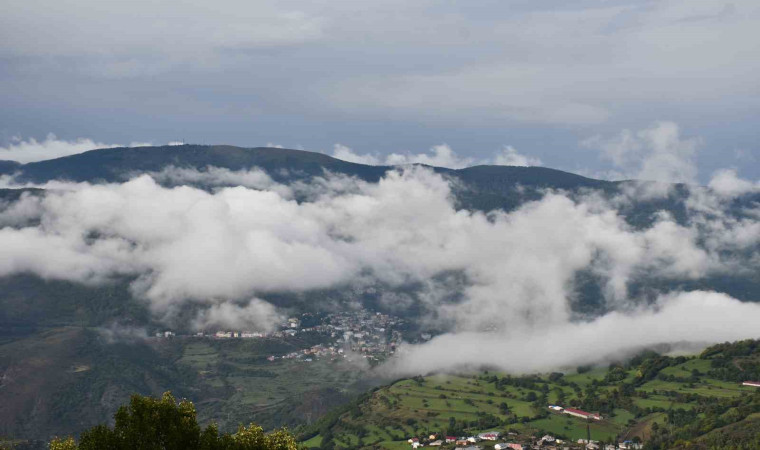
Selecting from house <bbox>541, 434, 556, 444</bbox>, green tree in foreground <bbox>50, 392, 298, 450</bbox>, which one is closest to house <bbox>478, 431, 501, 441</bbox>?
house <bbox>541, 434, 556, 444</bbox>

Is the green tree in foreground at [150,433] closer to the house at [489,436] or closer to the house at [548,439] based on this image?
the house at [548,439]

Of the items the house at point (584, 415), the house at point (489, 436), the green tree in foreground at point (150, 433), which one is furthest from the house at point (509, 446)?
the green tree in foreground at point (150, 433)

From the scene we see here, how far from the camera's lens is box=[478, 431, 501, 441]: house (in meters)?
179

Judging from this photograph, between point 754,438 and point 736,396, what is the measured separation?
47507mm

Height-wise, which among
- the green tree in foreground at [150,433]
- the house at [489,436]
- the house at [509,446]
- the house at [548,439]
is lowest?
the house at [489,436]

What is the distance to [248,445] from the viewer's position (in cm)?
5941

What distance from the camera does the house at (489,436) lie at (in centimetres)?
17938

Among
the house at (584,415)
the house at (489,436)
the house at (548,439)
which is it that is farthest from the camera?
the house at (584,415)

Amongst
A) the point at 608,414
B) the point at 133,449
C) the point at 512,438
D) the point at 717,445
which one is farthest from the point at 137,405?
the point at 608,414

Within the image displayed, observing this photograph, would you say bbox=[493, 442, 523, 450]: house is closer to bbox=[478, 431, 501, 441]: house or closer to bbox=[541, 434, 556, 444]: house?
bbox=[541, 434, 556, 444]: house

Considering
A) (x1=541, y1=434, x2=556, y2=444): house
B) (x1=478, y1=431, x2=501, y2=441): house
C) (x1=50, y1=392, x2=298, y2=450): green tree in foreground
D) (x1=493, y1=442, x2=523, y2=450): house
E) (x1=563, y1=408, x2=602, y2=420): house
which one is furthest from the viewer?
(x1=563, y1=408, x2=602, y2=420): house

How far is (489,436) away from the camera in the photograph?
182m

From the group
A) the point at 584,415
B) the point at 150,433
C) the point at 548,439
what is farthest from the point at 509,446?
the point at 150,433

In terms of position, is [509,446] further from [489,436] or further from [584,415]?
[584,415]
